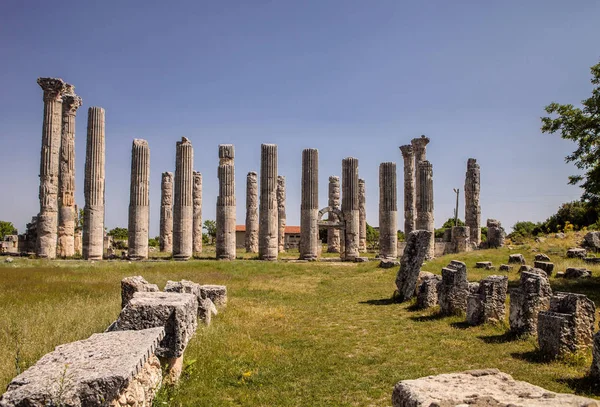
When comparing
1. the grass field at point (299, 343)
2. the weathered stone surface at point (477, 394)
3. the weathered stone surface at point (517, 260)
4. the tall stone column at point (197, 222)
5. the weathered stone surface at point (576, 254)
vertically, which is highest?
the tall stone column at point (197, 222)

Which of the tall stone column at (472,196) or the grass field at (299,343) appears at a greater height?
the tall stone column at (472,196)

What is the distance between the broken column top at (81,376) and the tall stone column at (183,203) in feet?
94.4

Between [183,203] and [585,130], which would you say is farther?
[183,203]

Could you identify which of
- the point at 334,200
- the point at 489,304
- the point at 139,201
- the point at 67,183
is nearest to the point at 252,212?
the point at 334,200

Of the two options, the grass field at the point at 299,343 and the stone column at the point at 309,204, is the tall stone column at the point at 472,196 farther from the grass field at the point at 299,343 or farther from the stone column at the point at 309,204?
the grass field at the point at 299,343

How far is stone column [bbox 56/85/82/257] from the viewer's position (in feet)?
114

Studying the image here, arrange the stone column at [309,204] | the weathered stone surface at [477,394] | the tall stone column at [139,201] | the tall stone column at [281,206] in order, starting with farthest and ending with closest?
the tall stone column at [281,206], the stone column at [309,204], the tall stone column at [139,201], the weathered stone surface at [477,394]

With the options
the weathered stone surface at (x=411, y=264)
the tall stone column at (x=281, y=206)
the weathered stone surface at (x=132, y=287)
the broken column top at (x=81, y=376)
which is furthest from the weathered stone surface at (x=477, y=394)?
the tall stone column at (x=281, y=206)

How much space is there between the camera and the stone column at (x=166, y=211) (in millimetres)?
44156

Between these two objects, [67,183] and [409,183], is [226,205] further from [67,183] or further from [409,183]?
[409,183]

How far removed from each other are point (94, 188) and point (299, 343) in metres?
26.6

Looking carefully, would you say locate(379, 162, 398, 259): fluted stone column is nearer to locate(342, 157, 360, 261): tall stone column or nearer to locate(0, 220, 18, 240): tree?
locate(342, 157, 360, 261): tall stone column

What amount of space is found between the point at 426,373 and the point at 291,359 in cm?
251

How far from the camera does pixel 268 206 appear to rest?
3528 centimetres
